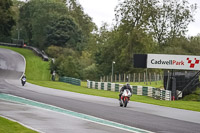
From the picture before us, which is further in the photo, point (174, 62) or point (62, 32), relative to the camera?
point (62, 32)

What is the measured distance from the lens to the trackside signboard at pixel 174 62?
37500mm

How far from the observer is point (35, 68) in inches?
2739

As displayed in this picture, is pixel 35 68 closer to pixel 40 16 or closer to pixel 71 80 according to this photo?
pixel 71 80

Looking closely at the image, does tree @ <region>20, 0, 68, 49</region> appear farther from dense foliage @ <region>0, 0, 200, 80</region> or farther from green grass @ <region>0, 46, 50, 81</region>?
green grass @ <region>0, 46, 50, 81</region>

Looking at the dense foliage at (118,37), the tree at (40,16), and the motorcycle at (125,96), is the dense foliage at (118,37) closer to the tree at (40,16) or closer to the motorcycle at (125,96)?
the tree at (40,16)

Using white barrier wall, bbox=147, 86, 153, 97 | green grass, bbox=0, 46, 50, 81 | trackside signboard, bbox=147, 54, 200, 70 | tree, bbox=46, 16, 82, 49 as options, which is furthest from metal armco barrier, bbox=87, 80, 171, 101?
tree, bbox=46, 16, 82, 49

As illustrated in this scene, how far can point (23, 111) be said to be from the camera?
2059cm

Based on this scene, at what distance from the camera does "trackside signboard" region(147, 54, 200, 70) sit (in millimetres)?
37500

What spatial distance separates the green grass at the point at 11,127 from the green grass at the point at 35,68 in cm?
4251

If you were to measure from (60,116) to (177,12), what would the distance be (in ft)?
230

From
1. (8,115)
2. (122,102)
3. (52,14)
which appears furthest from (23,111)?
(52,14)

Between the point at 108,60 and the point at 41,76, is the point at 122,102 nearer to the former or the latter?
the point at 41,76

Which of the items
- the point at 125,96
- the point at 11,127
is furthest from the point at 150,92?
the point at 11,127

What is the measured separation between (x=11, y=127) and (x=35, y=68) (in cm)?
5540
